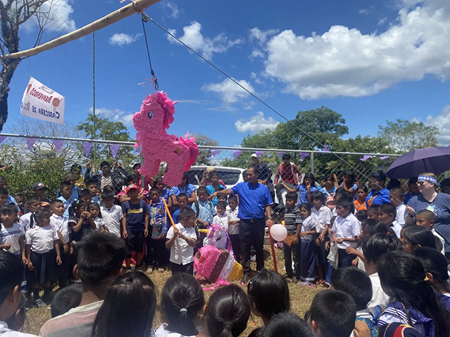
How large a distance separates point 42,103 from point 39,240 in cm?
298

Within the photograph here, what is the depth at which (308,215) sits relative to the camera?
4359 mm

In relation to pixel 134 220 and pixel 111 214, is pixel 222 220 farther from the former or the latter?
pixel 111 214

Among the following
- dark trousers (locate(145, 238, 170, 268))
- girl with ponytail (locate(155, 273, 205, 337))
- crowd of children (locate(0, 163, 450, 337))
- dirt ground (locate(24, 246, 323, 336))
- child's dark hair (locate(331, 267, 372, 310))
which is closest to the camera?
crowd of children (locate(0, 163, 450, 337))

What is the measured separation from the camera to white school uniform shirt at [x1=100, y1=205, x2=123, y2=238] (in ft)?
14.0

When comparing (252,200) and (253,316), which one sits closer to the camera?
(253,316)

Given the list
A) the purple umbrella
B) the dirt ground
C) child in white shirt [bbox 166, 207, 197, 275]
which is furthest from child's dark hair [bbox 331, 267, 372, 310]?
the purple umbrella

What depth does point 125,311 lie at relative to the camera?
113 centimetres

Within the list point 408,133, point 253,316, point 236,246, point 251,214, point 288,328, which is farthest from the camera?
point 408,133

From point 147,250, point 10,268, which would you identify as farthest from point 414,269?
point 147,250

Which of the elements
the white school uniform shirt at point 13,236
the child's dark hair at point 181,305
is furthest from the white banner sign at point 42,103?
the child's dark hair at point 181,305

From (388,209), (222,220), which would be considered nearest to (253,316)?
(388,209)

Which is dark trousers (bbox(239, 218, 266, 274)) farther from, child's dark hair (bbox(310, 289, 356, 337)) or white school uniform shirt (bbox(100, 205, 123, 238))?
child's dark hair (bbox(310, 289, 356, 337))

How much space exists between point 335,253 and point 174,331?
2839 millimetres

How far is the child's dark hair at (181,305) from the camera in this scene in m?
1.45
